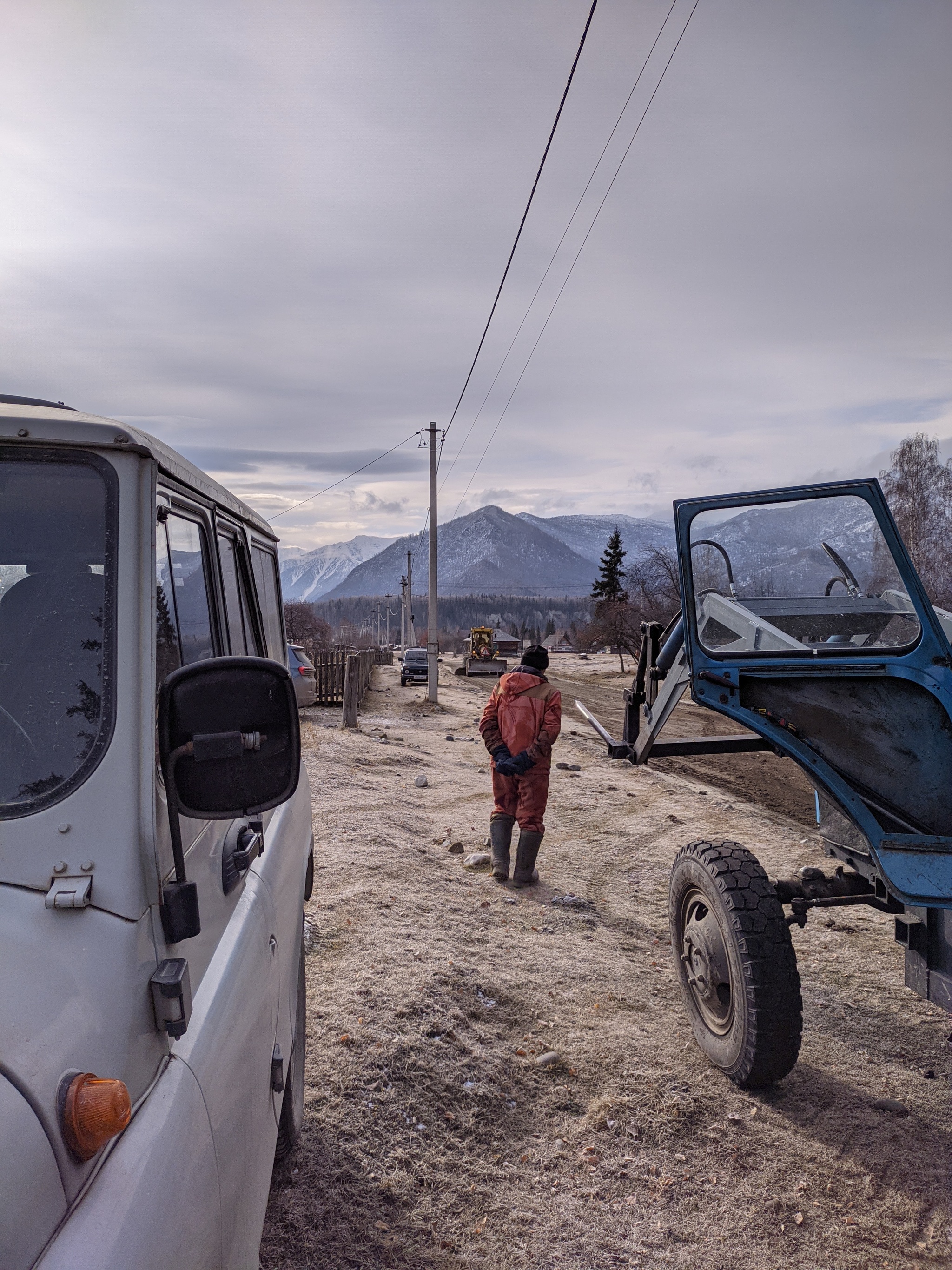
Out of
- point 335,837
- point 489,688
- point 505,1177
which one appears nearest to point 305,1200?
point 505,1177

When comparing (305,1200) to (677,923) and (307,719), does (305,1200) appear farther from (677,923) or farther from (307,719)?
(307,719)

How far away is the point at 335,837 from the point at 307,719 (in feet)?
31.7

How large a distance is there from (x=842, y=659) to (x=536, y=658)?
11.8ft

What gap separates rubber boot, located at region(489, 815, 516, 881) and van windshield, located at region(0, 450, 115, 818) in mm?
5999

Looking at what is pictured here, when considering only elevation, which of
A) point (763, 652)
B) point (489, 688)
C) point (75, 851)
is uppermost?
point (763, 652)

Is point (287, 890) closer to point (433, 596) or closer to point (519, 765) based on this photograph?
point (519, 765)

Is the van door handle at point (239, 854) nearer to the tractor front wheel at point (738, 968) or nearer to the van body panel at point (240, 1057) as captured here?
the van body panel at point (240, 1057)

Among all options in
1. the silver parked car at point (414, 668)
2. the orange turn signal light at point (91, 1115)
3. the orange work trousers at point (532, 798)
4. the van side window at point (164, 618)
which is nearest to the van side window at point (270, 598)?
the van side window at point (164, 618)

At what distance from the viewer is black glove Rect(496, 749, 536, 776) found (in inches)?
278

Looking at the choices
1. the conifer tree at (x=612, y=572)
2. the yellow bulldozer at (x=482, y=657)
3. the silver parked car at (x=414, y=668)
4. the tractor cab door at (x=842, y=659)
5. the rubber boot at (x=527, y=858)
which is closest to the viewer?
the tractor cab door at (x=842, y=659)

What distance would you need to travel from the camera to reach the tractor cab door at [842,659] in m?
3.78

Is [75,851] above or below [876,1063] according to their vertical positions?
above

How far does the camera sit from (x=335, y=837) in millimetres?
8023

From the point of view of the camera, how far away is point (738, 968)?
3.94 m
